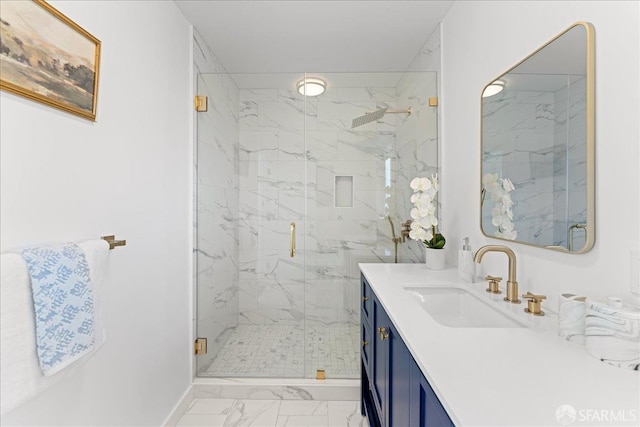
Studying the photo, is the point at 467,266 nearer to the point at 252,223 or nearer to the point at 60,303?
the point at 60,303

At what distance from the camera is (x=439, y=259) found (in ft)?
5.81

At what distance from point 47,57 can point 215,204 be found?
1504mm

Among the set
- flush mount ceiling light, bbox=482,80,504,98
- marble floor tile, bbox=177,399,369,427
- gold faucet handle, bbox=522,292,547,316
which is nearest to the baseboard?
marble floor tile, bbox=177,399,369,427

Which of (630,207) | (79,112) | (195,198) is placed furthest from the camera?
(195,198)

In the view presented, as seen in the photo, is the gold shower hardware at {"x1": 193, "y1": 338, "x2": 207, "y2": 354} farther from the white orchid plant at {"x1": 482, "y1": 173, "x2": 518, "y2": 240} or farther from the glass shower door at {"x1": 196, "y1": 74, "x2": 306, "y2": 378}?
the white orchid plant at {"x1": 482, "y1": 173, "x2": 518, "y2": 240}

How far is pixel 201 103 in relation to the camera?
2.20 metres

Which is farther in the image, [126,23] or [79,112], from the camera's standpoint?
[126,23]

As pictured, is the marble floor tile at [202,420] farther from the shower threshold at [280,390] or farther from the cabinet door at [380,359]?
the cabinet door at [380,359]

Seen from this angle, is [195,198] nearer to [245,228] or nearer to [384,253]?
[245,228]

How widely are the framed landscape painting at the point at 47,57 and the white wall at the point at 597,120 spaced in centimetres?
162

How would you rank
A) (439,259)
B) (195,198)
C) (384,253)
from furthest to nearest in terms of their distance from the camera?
(384,253)
(195,198)
(439,259)

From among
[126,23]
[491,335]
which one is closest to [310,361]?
[491,335]

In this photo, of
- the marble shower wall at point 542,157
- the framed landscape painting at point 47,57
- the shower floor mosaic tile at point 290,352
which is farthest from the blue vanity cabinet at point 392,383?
the framed landscape painting at point 47,57

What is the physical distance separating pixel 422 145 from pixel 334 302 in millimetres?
1337
